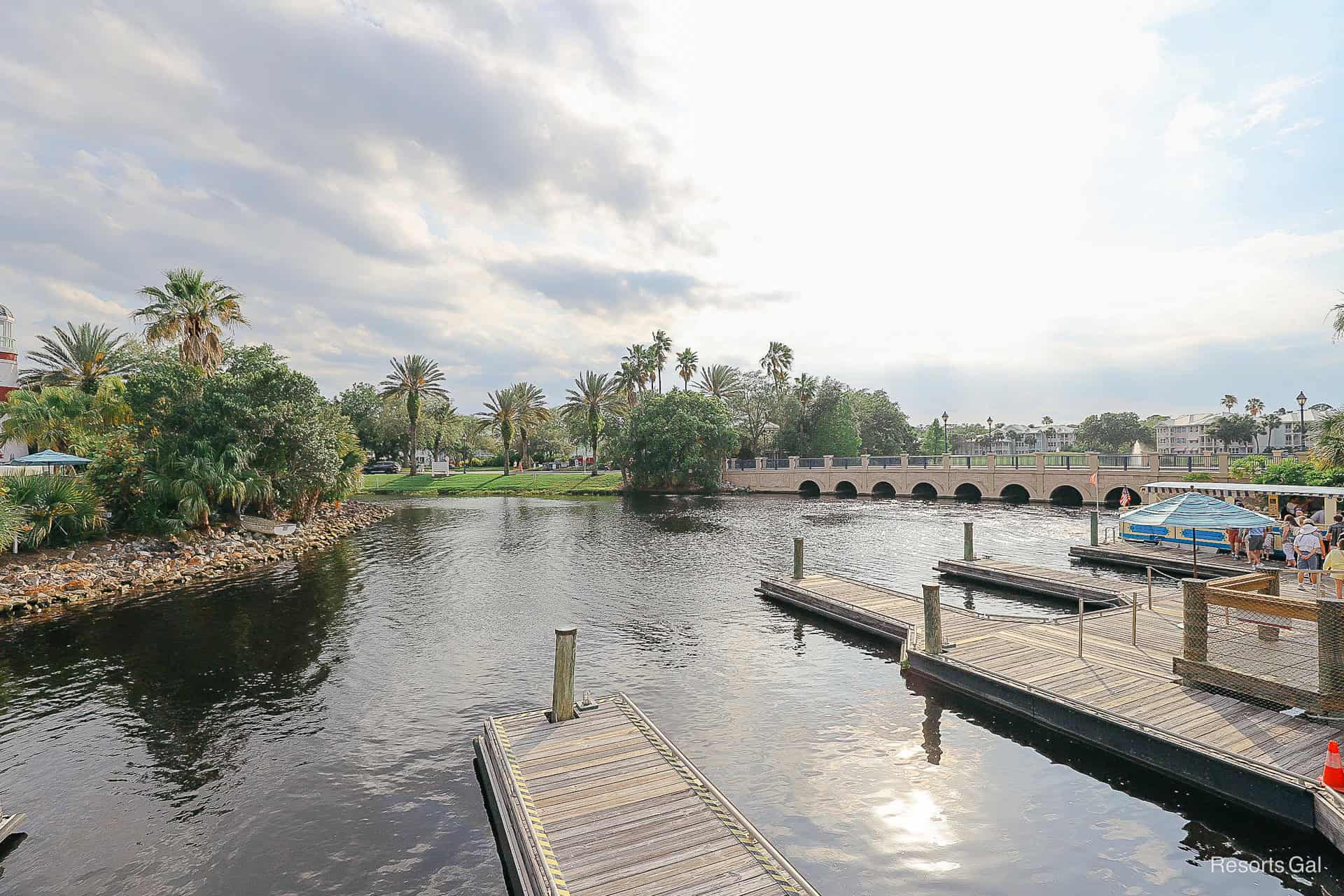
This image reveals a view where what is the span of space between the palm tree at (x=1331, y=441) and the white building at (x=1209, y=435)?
4474 inches

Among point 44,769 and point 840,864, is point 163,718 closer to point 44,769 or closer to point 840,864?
point 44,769

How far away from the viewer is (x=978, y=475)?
214 feet

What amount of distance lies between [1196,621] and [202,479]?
38.7 meters

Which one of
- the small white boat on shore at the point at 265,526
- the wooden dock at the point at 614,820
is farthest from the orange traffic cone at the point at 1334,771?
the small white boat on shore at the point at 265,526

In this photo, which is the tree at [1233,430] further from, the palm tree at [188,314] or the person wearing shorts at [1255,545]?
the palm tree at [188,314]

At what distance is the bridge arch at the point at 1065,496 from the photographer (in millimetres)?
59844

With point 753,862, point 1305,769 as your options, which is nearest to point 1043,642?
point 1305,769

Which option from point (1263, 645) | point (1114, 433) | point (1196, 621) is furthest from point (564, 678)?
point (1114, 433)

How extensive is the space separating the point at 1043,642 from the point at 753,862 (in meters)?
11.7

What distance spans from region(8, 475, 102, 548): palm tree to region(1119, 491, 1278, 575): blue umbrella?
41.0m

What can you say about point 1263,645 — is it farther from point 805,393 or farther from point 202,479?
→ point 805,393

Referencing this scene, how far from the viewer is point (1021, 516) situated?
163 feet

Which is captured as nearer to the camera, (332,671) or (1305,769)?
(1305,769)

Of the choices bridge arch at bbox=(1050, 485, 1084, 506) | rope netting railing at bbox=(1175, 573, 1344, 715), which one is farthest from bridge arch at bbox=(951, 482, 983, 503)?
rope netting railing at bbox=(1175, 573, 1344, 715)
